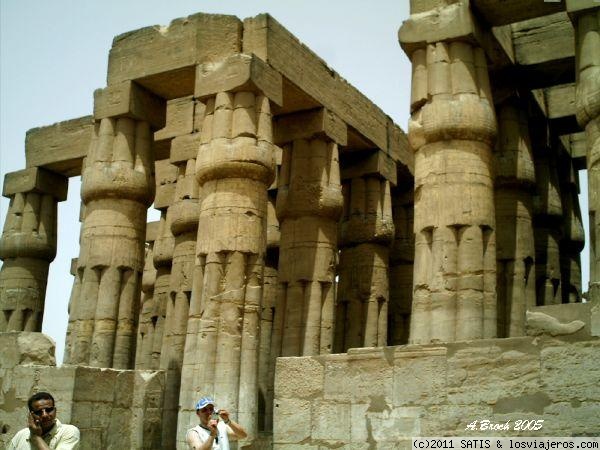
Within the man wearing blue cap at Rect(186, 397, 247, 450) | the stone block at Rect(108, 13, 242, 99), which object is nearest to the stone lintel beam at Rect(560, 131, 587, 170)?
the stone block at Rect(108, 13, 242, 99)

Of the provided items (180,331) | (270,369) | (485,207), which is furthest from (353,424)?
(180,331)

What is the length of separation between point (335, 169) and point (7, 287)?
8.78 metres

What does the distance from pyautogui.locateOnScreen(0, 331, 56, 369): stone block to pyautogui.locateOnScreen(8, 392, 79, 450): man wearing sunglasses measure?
4.38 metres

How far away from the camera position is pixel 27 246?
19484 millimetres

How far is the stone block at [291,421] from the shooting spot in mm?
7566

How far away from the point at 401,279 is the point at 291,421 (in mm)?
13494

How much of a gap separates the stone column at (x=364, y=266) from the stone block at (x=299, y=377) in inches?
385

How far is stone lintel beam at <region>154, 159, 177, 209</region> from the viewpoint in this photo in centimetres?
2181

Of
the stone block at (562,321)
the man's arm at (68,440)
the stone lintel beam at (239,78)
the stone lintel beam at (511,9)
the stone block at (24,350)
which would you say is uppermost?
the stone lintel beam at (511,9)

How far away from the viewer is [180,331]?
58.1 ft

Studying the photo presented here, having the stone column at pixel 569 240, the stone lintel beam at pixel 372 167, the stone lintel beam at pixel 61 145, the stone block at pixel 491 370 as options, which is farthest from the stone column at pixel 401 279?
the stone block at pixel 491 370

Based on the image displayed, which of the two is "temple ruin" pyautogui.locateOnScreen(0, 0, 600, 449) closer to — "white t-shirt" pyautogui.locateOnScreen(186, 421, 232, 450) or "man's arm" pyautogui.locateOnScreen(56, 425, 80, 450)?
"white t-shirt" pyautogui.locateOnScreen(186, 421, 232, 450)

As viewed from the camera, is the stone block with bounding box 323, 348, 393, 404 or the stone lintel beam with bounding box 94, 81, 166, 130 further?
the stone lintel beam with bounding box 94, 81, 166, 130

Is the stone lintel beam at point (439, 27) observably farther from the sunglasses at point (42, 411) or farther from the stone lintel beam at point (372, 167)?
the sunglasses at point (42, 411)
